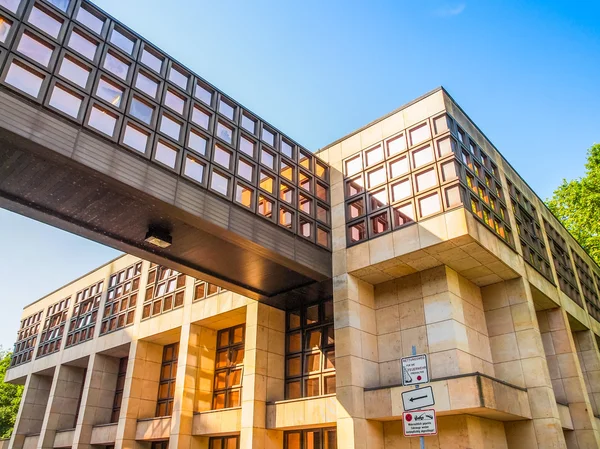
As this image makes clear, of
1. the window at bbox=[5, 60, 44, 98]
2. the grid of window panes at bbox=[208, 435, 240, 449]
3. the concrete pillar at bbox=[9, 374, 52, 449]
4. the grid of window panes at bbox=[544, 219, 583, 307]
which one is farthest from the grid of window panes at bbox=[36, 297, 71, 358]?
the grid of window panes at bbox=[544, 219, 583, 307]

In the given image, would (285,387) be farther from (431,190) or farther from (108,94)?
(108,94)

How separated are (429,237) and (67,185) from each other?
37.7 ft

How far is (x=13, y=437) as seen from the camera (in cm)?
3191

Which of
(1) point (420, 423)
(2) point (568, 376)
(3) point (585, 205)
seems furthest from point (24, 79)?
(3) point (585, 205)

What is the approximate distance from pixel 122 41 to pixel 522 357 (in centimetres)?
1753

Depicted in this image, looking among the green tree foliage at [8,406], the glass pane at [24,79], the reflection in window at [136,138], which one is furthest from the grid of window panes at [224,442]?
the green tree foliage at [8,406]

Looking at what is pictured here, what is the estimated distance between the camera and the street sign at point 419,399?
8680mm

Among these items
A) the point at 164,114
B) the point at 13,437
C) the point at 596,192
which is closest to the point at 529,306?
the point at 164,114

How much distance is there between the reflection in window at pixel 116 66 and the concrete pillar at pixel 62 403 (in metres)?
24.4

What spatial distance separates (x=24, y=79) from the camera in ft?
39.6

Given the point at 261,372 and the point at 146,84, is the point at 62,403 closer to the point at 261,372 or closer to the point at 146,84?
the point at 261,372

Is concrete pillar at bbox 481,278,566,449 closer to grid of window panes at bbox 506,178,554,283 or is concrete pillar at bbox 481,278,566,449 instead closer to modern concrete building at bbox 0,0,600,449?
modern concrete building at bbox 0,0,600,449

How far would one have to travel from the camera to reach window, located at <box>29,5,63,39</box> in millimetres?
13023

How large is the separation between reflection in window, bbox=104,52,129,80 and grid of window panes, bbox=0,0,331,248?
0.03 meters
